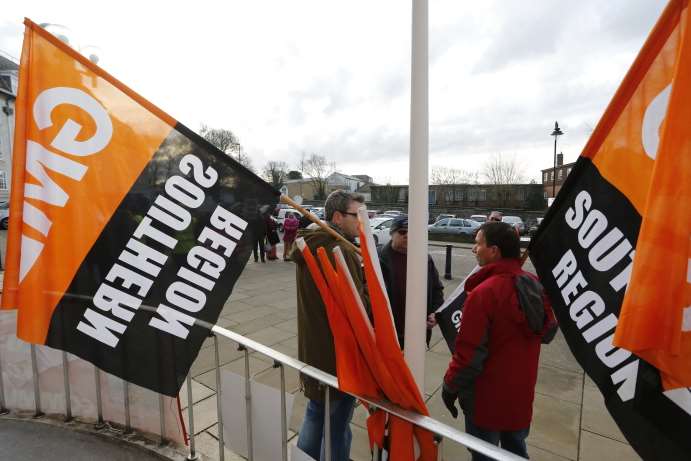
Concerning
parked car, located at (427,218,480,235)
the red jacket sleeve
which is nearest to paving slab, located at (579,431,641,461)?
the red jacket sleeve

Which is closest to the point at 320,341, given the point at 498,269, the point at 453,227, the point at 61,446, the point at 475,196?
the point at 498,269

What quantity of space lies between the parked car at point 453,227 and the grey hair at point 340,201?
23.2 m

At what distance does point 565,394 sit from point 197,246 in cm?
400

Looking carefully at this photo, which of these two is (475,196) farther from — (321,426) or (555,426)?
(321,426)

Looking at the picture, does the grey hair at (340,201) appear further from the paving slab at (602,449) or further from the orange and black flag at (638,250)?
the paving slab at (602,449)

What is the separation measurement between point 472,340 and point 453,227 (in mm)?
24186

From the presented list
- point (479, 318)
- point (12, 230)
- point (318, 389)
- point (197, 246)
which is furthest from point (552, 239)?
point (12, 230)

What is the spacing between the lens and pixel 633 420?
53.0 inches

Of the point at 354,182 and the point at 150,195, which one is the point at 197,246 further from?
the point at 354,182

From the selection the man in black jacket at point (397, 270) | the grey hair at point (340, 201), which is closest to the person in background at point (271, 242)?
the man in black jacket at point (397, 270)

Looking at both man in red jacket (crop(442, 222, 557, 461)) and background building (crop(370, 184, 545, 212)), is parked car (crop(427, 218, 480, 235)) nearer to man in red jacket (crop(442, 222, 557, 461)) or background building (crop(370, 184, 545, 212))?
man in red jacket (crop(442, 222, 557, 461))

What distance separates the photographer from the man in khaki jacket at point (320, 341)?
2.13 meters

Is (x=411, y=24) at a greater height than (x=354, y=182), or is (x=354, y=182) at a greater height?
(x=354, y=182)

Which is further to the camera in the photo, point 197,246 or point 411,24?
point 197,246
